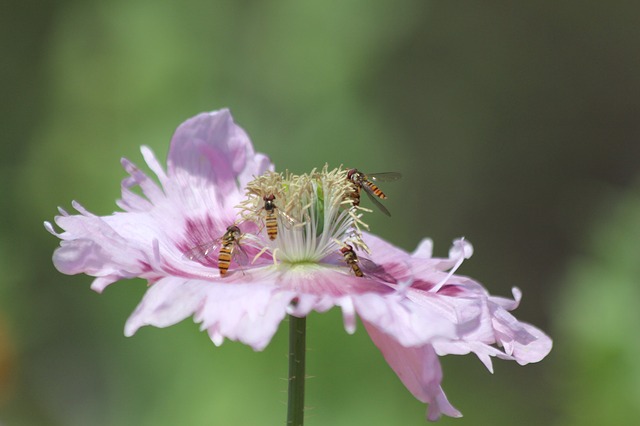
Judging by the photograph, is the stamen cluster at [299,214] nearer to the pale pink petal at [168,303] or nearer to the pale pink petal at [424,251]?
the pale pink petal at [424,251]

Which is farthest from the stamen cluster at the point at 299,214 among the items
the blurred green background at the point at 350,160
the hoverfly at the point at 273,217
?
the blurred green background at the point at 350,160

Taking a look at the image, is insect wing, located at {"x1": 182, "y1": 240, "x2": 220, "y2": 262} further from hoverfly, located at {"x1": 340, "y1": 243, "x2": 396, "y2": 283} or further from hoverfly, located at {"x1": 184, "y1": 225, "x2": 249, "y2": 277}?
hoverfly, located at {"x1": 340, "y1": 243, "x2": 396, "y2": 283}

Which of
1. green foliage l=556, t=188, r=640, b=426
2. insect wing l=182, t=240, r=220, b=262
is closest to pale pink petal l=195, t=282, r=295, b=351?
insect wing l=182, t=240, r=220, b=262

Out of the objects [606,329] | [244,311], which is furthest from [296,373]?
[606,329]

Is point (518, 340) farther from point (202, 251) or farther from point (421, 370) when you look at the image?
point (202, 251)

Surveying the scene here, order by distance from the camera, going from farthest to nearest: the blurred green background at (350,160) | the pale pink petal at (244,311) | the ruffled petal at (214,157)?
the blurred green background at (350,160)
the ruffled petal at (214,157)
the pale pink petal at (244,311)

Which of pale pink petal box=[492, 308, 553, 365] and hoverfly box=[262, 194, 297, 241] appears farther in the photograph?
hoverfly box=[262, 194, 297, 241]

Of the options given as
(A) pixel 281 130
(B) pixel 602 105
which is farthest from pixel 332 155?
(B) pixel 602 105
